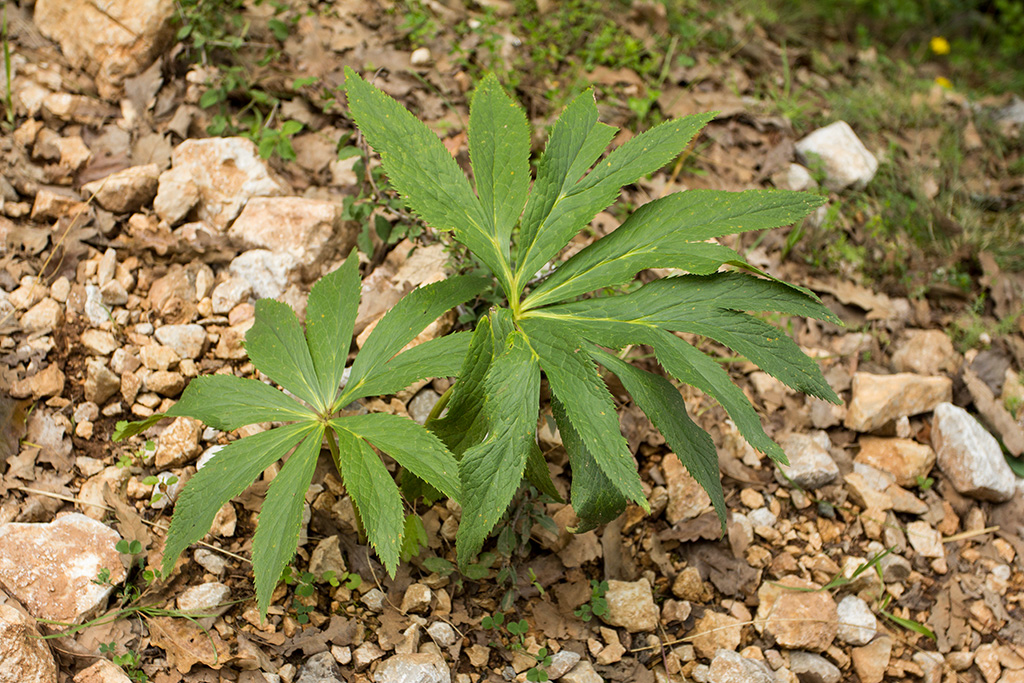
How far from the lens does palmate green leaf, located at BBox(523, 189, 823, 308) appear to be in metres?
1.70

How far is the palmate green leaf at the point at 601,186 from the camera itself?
70.0 inches

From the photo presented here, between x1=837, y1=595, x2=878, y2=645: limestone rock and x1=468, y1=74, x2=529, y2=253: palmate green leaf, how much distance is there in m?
1.68

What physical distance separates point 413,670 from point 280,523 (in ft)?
1.98

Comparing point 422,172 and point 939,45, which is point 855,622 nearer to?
point 422,172

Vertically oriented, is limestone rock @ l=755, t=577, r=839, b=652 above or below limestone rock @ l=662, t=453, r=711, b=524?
below

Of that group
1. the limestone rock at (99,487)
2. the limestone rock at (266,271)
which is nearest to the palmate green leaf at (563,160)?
the limestone rock at (266,271)

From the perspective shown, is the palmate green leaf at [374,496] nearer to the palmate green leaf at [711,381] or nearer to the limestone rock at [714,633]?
the palmate green leaf at [711,381]

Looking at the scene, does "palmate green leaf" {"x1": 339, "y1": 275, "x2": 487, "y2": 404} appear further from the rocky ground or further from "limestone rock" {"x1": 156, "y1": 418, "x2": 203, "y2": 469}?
"limestone rock" {"x1": 156, "y1": 418, "x2": 203, "y2": 469}

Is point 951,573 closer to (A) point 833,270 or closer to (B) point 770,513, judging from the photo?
(B) point 770,513

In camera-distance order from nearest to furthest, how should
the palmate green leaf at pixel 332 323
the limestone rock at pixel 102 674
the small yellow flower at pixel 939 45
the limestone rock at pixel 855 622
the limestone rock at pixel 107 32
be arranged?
1. the limestone rock at pixel 102 674
2. the palmate green leaf at pixel 332 323
3. the limestone rock at pixel 855 622
4. the limestone rock at pixel 107 32
5. the small yellow flower at pixel 939 45

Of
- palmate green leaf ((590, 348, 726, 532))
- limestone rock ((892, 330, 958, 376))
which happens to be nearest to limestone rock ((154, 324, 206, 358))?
palmate green leaf ((590, 348, 726, 532))

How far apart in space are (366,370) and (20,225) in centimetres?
161

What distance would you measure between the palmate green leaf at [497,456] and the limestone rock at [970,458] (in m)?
1.98

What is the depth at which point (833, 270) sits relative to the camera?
125 inches
